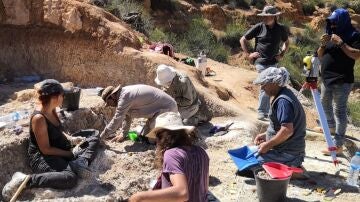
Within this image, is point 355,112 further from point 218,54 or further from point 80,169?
point 80,169

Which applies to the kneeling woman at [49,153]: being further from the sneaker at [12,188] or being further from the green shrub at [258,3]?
the green shrub at [258,3]

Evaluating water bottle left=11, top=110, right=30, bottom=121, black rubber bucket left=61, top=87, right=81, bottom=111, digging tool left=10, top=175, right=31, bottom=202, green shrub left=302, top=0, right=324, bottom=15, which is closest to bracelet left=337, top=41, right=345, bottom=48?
black rubber bucket left=61, top=87, right=81, bottom=111

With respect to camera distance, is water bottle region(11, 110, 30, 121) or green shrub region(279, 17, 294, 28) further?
green shrub region(279, 17, 294, 28)

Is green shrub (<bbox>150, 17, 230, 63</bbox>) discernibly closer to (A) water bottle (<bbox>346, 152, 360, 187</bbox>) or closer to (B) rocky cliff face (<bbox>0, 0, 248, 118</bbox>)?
(B) rocky cliff face (<bbox>0, 0, 248, 118</bbox>)

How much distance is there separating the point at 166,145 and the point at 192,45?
12885 mm

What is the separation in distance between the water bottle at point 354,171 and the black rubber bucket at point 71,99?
3311 millimetres

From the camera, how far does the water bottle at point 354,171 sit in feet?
16.5

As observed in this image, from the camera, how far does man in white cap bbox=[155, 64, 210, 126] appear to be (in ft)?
20.1

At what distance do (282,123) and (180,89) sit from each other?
1.98 m

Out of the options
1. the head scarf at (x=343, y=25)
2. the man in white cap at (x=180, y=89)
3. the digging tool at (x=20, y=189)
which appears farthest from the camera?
the man in white cap at (x=180, y=89)

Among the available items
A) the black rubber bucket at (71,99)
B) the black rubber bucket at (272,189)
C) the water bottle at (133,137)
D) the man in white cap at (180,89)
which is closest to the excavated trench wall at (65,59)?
the man in white cap at (180,89)

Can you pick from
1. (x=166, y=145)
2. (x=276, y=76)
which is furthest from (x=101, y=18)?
(x=166, y=145)

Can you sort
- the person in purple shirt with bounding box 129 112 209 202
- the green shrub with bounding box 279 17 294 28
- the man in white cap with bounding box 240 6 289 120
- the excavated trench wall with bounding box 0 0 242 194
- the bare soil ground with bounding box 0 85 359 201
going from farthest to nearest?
the green shrub with bounding box 279 17 294 28 → the excavated trench wall with bounding box 0 0 242 194 → the man in white cap with bounding box 240 6 289 120 → the bare soil ground with bounding box 0 85 359 201 → the person in purple shirt with bounding box 129 112 209 202

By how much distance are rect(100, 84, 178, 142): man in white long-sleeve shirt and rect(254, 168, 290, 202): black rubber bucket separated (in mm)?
1615
